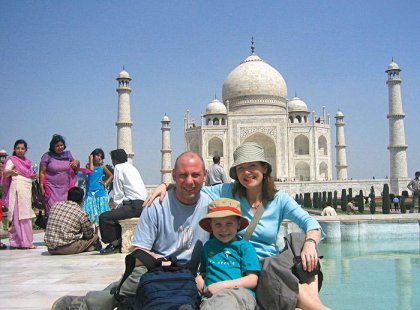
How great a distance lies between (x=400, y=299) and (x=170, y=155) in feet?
89.0

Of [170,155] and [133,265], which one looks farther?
[170,155]

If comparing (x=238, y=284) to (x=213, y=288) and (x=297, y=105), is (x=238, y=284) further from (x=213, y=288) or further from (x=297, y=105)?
(x=297, y=105)

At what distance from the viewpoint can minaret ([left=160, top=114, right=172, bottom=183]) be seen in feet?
96.7

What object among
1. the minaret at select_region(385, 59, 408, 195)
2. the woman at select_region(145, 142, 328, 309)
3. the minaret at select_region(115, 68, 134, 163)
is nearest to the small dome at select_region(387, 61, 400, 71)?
the minaret at select_region(385, 59, 408, 195)

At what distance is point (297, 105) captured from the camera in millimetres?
31703

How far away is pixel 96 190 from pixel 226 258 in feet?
12.7

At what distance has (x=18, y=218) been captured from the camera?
5.51m

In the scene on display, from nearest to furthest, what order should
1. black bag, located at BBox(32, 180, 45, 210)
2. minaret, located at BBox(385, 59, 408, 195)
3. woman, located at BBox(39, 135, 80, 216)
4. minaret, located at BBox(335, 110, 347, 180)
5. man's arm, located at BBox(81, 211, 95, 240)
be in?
man's arm, located at BBox(81, 211, 95, 240)
woman, located at BBox(39, 135, 80, 216)
black bag, located at BBox(32, 180, 45, 210)
minaret, located at BBox(385, 59, 408, 195)
minaret, located at BBox(335, 110, 347, 180)

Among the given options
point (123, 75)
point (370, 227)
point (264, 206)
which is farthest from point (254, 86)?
point (264, 206)

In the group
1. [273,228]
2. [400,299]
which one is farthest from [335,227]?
[273,228]

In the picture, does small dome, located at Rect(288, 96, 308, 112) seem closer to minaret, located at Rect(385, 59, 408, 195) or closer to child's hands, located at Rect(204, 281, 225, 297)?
minaret, located at Rect(385, 59, 408, 195)

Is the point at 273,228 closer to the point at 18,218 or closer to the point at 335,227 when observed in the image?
the point at 18,218

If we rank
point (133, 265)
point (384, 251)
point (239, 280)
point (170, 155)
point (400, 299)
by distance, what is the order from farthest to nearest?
point (170, 155) < point (384, 251) < point (400, 299) < point (133, 265) < point (239, 280)

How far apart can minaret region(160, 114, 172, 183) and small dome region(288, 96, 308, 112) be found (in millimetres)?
7936
